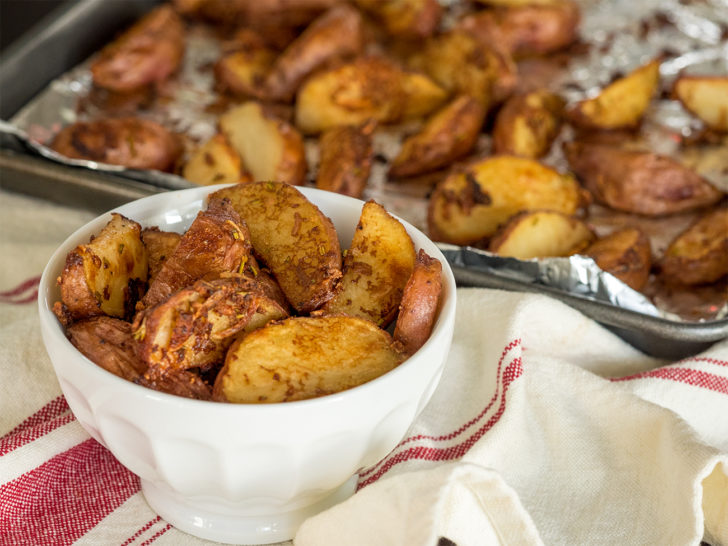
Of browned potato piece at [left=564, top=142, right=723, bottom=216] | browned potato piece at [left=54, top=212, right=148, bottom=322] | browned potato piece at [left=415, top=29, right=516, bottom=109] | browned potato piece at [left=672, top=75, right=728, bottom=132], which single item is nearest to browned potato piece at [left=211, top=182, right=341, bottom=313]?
browned potato piece at [left=54, top=212, right=148, bottom=322]

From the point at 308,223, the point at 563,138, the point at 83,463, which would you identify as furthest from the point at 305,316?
the point at 563,138

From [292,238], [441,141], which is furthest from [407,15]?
[292,238]

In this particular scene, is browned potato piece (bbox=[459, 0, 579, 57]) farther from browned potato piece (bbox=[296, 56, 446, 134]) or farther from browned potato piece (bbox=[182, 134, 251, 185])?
browned potato piece (bbox=[182, 134, 251, 185])

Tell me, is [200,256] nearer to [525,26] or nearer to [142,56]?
[142,56]

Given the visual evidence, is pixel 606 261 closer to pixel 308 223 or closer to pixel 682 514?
pixel 682 514

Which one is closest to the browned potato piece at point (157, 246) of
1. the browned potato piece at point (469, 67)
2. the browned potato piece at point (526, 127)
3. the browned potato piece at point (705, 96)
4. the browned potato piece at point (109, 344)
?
the browned potato piece at point (109, 344)

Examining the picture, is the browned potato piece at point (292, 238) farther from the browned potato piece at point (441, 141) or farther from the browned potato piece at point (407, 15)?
the browned potato piece at point (407, 15)

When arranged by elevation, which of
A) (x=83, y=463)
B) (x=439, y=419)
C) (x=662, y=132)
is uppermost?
(x=83, y=463)
